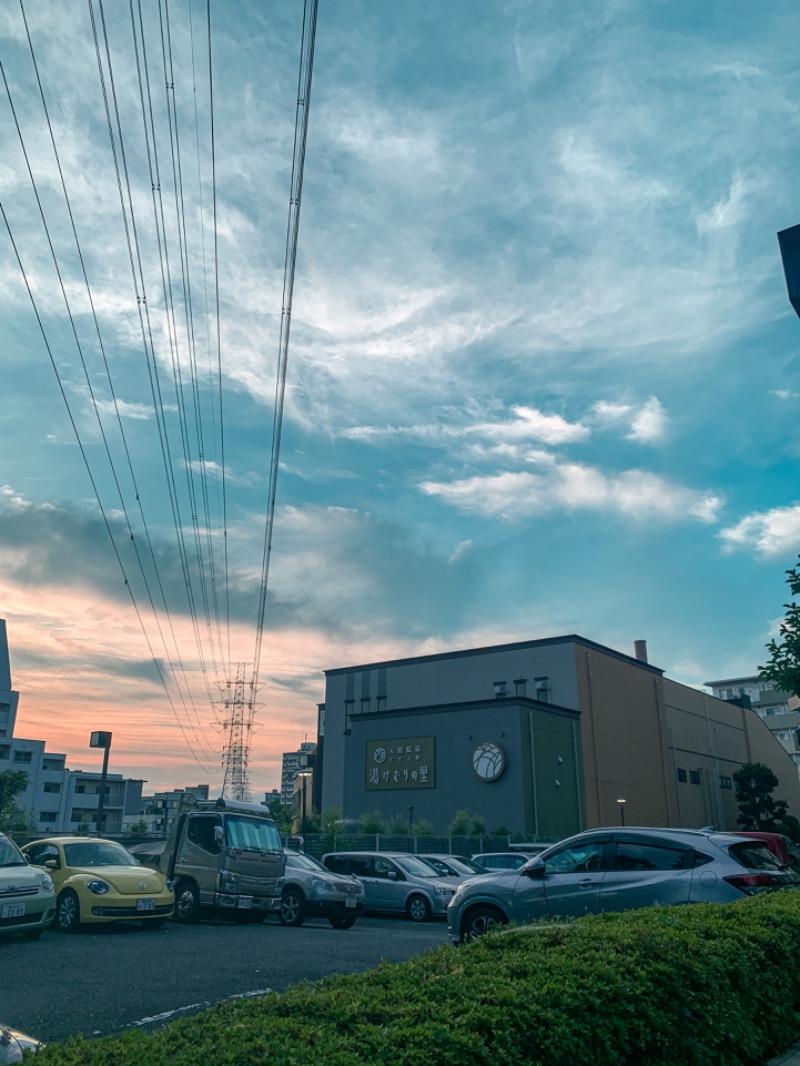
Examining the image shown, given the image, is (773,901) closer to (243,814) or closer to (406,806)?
(243,814)

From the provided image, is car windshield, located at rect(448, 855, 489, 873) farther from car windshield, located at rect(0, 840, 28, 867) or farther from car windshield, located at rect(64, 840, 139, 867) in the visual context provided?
car windshield, located at rect(0, 840, 28, 867)

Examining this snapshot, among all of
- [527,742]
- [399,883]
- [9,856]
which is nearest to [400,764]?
[527,742]

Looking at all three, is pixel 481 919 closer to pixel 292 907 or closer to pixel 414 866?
pixel 292 907

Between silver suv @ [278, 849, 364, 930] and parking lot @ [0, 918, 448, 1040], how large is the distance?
0.69 metres

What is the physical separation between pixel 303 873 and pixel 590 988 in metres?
14.0

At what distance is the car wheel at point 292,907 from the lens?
57.1 ft

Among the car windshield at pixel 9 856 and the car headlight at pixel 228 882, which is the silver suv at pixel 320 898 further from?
the car windshield at pixel 9 856

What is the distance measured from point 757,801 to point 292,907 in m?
48.1

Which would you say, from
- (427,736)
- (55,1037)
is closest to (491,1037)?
(55,1037)

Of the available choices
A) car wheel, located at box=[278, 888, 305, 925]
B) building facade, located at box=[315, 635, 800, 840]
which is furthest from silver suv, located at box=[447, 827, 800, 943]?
building facade, located at box=[315, 635, 800, 840]

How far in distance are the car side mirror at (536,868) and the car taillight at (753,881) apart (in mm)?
2272

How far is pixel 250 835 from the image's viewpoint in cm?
1727

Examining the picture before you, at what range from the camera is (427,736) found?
45000mm

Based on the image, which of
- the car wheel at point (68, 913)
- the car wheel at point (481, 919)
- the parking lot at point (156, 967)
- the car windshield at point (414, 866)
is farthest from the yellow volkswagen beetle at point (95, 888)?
the car windshield at point (414, 866)
